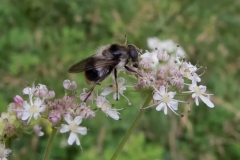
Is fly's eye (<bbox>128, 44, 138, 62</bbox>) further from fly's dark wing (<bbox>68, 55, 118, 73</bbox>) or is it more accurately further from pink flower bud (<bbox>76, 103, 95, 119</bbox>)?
pink flower bud (<bbox>76, 103, 95, 119</bbox>)

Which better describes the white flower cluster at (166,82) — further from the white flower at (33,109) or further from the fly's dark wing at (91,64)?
the white flower at (33,109)

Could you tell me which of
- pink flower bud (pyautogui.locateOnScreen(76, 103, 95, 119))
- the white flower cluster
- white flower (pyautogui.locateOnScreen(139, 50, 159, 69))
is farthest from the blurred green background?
pink flower bud (pyautogui.locateOnScreen(76, 103, 95, 119))

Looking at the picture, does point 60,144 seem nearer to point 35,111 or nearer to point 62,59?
point 62,59

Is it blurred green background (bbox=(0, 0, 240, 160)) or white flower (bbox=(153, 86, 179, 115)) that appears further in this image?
blurred green background (bbox=(0, 0, 240, 160))

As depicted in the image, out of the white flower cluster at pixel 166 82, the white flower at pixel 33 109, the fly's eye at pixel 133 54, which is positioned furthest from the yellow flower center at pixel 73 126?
the fly's eye at pixel 133 54

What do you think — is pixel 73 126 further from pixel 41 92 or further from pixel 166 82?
pixel 166 82

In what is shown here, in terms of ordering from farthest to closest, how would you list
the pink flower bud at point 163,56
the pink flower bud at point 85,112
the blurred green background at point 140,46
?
the blurred green background at point 140,46, the pink flower bud at point 163,56, the pink flower bud at point 85,112

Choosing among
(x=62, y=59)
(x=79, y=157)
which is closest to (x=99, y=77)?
(x=79, y=157)

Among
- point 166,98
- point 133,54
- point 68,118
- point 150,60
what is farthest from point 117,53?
point 68,118
